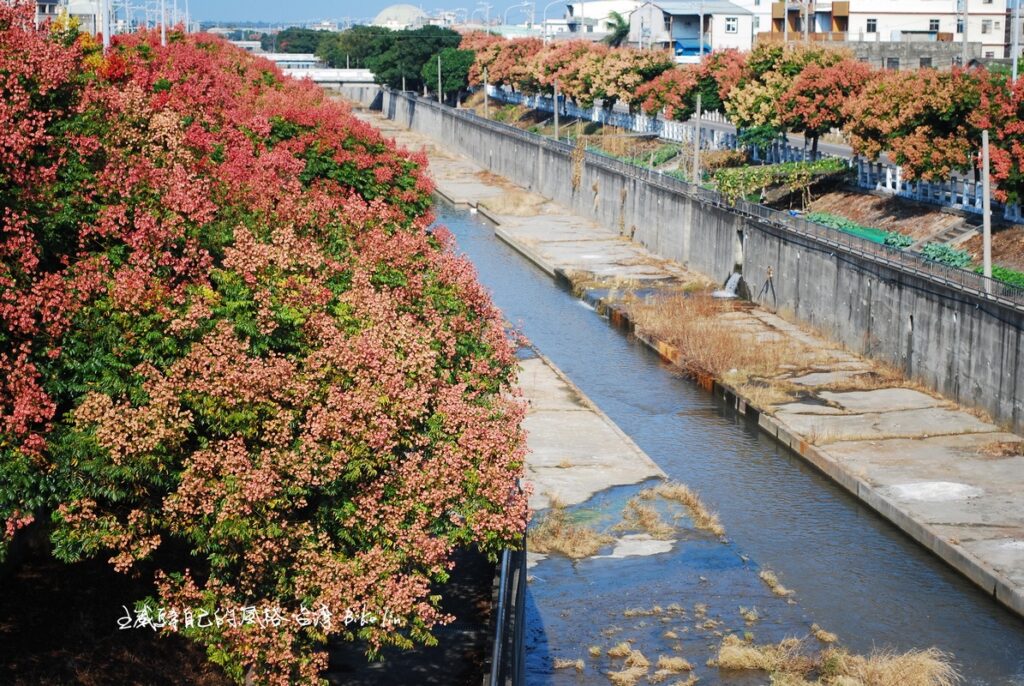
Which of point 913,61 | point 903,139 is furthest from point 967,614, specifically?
point 913,61

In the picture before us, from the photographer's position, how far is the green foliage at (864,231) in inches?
1737

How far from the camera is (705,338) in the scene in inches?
1683

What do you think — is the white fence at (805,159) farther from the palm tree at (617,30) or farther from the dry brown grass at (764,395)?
the palm tree at (617,30)

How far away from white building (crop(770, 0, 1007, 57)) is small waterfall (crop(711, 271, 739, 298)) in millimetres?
44015

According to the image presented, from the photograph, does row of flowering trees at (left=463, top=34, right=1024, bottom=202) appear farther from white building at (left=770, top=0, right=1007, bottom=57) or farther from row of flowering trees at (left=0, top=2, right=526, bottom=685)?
row of flowering trees at (left=0, top=2, right=526, bottom=685)

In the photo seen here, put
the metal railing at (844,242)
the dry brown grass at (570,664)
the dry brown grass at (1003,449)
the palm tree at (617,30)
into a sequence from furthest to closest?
the palm tree at (617,30) < the metal railing at (844,242) < the dry brown grass at (1003,449) < the dry brown grass at (570,664)

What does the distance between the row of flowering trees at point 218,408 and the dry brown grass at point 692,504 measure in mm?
10353

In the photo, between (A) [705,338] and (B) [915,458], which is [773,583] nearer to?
(B) [915,458]

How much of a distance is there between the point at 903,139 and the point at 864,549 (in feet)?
76.2

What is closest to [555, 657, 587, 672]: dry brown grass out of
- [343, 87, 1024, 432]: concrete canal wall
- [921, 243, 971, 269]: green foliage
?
[343, 87, 1024, 432]: concrete canal wall

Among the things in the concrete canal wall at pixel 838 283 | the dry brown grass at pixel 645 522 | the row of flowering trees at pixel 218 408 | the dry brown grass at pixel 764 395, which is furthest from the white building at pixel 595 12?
the row of flowering trees at pixel 218 408

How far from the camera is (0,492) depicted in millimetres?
14031

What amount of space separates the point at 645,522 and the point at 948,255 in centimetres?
1803

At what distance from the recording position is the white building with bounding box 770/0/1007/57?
297 ft
